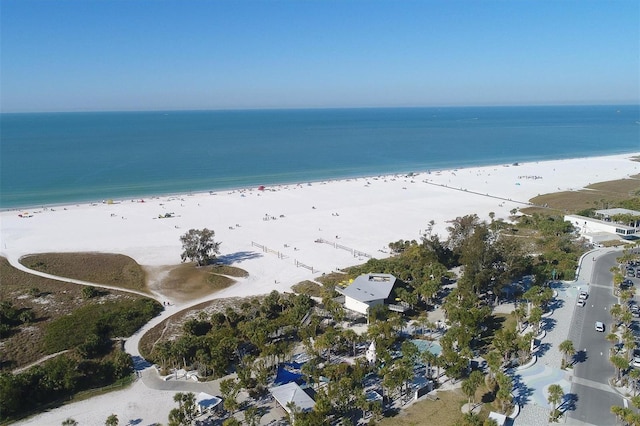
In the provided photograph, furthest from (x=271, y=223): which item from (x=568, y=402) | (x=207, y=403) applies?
(x=568, y=402)

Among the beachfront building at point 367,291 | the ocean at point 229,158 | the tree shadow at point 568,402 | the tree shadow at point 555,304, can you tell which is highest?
the ocean at point 229,158

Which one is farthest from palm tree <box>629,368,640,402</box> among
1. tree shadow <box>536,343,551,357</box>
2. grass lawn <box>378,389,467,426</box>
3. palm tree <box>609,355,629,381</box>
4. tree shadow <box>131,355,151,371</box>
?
tree shadow <box>131,355,151,371</box>

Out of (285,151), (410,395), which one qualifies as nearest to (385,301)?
(410,395)

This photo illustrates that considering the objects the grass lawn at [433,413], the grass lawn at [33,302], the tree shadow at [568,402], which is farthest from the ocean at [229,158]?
the tree shadow at [568,402]

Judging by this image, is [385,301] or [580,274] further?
[580,274]

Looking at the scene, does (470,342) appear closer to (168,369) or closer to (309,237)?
(168,369)

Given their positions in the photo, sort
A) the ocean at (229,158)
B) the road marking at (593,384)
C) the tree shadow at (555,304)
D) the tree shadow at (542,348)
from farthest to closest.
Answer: the ocean at (229,158) → the tree shadow at (555,304) → the tree shadow at (542,348) → the road marking at (593,384)

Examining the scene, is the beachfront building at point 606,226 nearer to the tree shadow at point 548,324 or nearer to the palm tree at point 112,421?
the tree shadow at point 548,324
